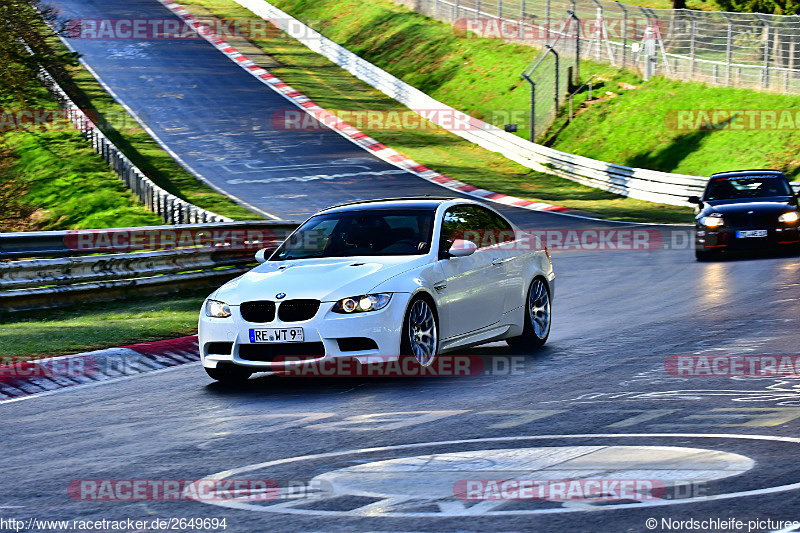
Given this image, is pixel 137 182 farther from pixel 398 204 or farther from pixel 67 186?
pixel 398 204

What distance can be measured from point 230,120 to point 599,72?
1432cm

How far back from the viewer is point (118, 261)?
15805mm

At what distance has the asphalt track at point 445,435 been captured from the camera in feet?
18.1

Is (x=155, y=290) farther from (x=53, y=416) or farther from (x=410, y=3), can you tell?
(x=410, y=3)

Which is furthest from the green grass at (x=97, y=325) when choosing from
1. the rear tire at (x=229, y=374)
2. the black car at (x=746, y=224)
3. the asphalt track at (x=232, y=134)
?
the asphalt track at (x=232, y=134)

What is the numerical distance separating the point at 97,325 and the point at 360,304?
5.07 m

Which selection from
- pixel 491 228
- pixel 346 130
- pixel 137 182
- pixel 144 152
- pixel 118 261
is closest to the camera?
pixel 491 228

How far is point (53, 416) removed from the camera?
344 inches

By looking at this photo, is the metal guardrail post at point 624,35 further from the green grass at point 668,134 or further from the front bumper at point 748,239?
the front bumper at point 748,239

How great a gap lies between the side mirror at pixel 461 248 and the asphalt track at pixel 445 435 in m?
1.05
